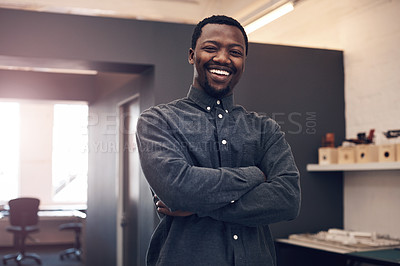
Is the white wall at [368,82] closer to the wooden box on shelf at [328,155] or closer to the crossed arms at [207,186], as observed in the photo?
the wooden box on shelf at [328,155]

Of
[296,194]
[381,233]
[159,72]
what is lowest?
[381,233]

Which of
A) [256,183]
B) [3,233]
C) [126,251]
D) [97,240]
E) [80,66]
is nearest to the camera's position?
[256,183]

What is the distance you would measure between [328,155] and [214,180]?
253cm

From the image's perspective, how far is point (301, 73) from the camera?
4105 mm

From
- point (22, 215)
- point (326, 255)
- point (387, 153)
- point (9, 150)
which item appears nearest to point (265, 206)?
point (326, 255)

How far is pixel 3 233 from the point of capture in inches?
365

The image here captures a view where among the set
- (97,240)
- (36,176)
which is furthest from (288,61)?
(36,176)

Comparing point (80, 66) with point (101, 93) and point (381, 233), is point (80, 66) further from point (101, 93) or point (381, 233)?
point (381, 233)

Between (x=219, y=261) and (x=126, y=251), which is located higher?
(x=219, y=261)

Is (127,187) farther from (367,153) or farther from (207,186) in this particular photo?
(207,186)

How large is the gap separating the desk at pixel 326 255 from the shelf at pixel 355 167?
0.54m

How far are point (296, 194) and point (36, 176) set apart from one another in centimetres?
859

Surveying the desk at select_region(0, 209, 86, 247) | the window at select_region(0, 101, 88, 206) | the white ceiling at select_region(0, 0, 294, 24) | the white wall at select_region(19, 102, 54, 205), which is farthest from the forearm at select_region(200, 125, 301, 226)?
the white wall at select_region(19, 102, 54, 205)

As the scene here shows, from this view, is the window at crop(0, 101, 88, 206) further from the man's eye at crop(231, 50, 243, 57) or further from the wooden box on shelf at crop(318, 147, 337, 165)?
the man's eye at crop(231, 50, 243, 57)
